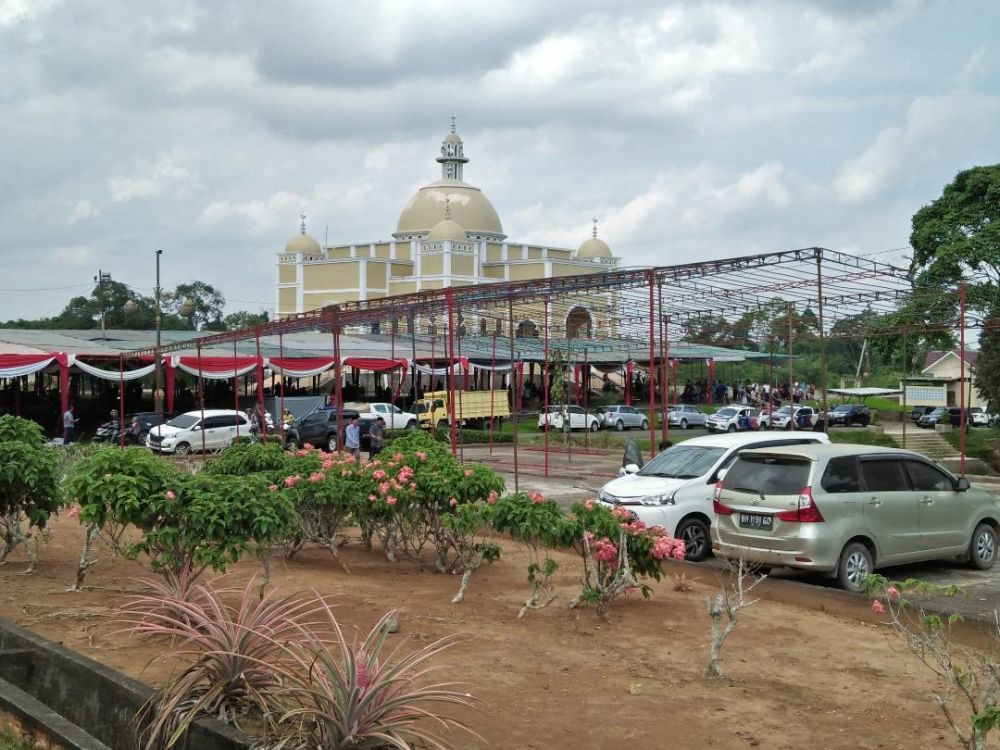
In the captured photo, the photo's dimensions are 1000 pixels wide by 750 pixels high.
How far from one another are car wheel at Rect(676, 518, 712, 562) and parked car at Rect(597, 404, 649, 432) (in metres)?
29.9

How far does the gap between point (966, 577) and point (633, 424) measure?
31.6 m

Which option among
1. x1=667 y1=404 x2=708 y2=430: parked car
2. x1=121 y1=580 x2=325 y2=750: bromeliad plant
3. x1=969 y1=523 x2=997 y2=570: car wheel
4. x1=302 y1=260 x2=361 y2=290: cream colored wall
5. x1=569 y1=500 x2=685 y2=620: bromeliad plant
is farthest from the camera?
x1=302 y1=260 x2=361 y2=290: cream colored wall

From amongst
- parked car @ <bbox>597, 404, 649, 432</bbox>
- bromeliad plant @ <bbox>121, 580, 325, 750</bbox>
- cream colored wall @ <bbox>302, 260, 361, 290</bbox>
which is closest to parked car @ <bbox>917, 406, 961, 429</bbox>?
parked car @ <bbox>597, 404, 649, 432</bbox>

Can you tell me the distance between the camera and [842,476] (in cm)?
930

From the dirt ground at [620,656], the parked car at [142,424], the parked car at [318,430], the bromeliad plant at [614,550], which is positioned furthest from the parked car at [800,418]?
the bromeliad plant at [614,550]

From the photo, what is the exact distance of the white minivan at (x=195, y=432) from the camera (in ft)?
91.1

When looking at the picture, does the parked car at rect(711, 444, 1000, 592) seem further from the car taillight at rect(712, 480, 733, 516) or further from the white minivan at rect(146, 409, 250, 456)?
the white minivan at rect(146, 409, 250, 456)

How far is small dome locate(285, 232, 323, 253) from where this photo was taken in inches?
2899

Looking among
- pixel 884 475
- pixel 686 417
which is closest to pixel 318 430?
pixel 686 417

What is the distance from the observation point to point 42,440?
9.69 m

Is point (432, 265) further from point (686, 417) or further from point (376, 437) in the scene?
point (376, 437)

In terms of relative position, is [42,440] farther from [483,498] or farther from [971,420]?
→ [971,420]

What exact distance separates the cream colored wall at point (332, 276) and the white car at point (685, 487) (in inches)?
2288

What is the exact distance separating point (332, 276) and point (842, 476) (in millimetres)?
63497
